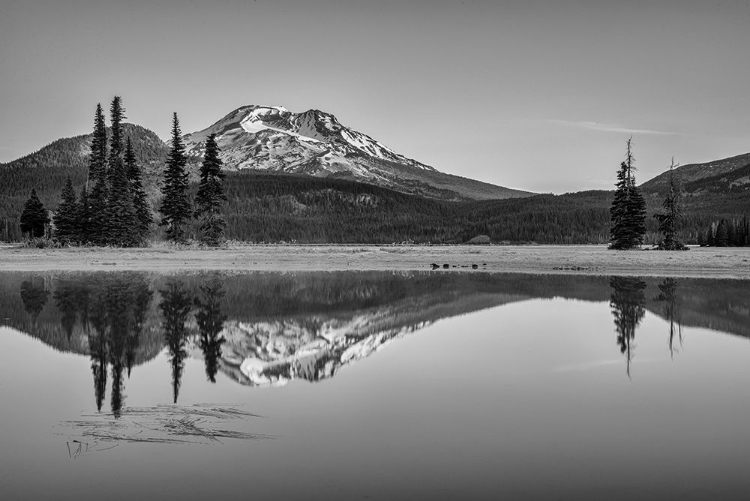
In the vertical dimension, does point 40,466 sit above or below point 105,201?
below

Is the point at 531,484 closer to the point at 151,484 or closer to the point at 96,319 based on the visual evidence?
the point at 151,484

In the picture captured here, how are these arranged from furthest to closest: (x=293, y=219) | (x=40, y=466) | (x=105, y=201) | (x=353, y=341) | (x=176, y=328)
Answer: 1. (x=293, y=219)
2. (x=105, y=201)
3. (x=176, y=328)
4. (x=353, y=341)
5. (x=40, y=466)

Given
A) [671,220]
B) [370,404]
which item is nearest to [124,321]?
[370,404]

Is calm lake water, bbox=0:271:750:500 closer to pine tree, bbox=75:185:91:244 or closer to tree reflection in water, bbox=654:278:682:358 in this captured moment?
tree reflection in water, bbox=654:278:682:358

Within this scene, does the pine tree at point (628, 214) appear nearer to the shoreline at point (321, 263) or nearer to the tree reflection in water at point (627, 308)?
the shoreline at point (321, 263)

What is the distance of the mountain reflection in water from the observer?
44.0ft

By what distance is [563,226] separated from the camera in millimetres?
172750

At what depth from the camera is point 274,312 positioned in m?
21.3

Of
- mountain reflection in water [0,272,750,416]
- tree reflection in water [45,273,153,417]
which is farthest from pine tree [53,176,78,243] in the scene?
tree reflection in water [45,273,153,417]

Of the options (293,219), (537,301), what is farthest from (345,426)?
(293,219)

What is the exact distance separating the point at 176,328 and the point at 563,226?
Result: 165 meters

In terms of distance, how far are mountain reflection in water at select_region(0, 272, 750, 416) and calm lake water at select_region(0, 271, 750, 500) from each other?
0.12 meters

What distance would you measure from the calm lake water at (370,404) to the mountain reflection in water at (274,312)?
12cm

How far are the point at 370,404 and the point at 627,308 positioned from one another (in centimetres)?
1571
